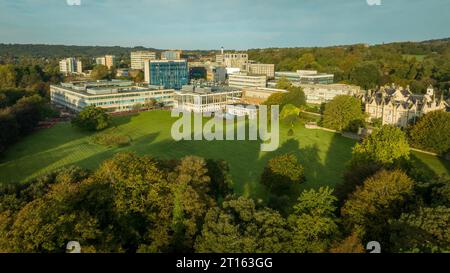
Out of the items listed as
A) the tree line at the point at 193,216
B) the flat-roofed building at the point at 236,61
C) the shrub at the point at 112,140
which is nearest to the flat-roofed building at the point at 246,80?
the flat-roofed building at the point at 236,61

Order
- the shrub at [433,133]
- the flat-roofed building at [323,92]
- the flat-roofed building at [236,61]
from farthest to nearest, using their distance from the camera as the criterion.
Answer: the flat-roofed building at [236,61], the flat-roofed building at [323,92], the shrub at [433,133]

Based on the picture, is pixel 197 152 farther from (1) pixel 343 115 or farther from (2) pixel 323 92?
(2) pixel 323 92

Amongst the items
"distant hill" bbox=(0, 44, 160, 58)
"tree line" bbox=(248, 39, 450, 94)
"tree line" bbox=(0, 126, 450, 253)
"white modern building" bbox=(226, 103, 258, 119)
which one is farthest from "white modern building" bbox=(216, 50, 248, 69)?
"distant hill" bbox=(0, 44, 160, 58)

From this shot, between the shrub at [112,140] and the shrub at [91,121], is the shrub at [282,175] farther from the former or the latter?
the shrub at [91,121]

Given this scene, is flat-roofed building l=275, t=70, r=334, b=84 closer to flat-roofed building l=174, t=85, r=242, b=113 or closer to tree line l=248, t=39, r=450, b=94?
tree line l=248, t=39, r=450, b=94
